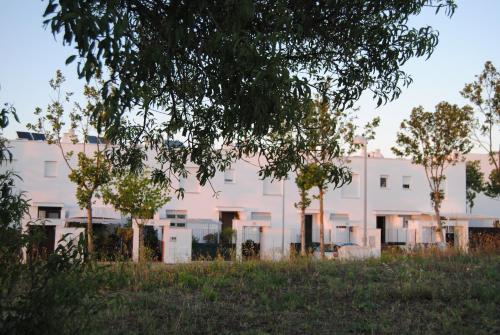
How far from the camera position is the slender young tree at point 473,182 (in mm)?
54062

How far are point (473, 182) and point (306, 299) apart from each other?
48.4 metres

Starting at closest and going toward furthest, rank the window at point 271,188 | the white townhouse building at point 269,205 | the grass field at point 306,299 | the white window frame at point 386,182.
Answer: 1. the grass field at point 306,299
2. the white townhouse building at point 269,205
3. the window at point 271,188
4. the white window frame at point 386,182

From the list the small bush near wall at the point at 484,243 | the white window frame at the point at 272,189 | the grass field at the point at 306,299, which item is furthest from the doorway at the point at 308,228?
the grass field at the point at 306,299

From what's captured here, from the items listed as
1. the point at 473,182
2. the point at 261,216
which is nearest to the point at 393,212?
the point at 261,216

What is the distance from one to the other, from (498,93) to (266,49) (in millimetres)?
24234

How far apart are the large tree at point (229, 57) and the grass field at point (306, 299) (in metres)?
1.91

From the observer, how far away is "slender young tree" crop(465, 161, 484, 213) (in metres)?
54.1

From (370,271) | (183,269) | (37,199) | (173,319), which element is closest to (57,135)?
(37,199)

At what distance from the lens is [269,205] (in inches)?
1639

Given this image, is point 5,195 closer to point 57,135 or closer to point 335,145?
point 335,145

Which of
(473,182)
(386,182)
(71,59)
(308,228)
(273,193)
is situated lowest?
(308,228)

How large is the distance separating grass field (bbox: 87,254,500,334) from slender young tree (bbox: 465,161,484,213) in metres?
44.0

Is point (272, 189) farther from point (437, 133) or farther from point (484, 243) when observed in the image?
point (484, 243)

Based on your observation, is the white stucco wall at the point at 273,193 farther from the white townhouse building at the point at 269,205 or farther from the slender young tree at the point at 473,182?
the slender young tree at the point at 473,182
